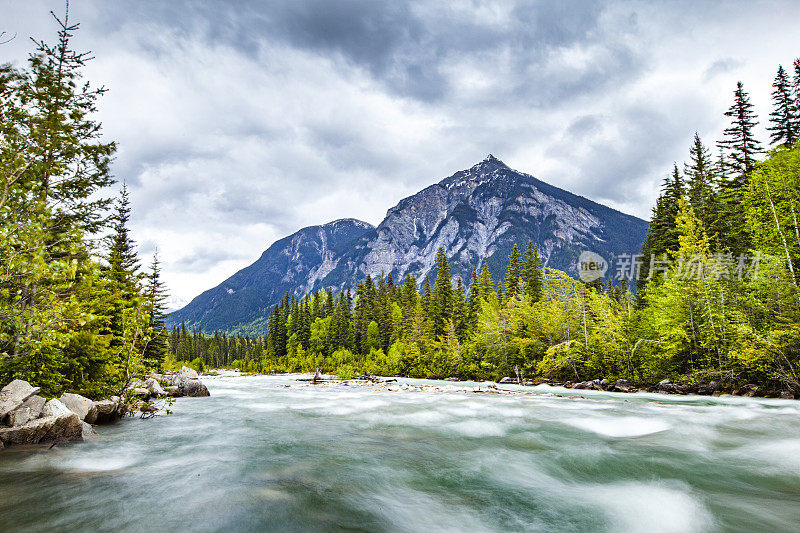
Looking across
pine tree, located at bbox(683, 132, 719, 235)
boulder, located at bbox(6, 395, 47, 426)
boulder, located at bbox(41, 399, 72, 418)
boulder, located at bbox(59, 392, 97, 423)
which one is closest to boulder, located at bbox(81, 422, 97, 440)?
boulder, located at bbox(41, 399, 72, 418)

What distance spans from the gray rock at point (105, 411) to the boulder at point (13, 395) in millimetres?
2589

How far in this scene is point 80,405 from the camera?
11086 millimetres

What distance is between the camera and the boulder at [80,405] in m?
10.9

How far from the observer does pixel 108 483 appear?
624cm

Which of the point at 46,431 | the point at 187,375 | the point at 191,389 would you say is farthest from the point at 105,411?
the point at 187,375

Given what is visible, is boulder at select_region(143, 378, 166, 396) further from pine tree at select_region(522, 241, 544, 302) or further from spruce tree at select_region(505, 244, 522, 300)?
pine tree at select_region(522, 241, 544, 302)

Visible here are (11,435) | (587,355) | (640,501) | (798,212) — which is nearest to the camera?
(640,501)

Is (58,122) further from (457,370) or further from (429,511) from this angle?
(457,370)

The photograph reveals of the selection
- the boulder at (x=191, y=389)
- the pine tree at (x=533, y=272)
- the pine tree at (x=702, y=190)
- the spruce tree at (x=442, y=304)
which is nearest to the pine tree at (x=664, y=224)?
the pine tree at (x=702, y=190)

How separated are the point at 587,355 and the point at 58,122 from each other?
33.6m

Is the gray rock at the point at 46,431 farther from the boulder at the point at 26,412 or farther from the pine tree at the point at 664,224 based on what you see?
the pine tree at the point at 664,224

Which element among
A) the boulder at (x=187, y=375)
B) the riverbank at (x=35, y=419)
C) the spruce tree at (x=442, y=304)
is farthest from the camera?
the spruce tree at (x=442, y=304)

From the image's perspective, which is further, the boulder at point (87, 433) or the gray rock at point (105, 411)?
the gray rock at point (105, 411)

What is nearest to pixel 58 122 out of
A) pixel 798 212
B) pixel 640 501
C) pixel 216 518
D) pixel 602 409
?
pixel 216 518
